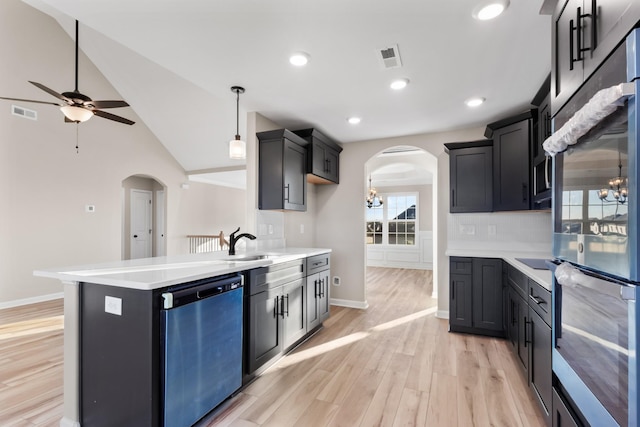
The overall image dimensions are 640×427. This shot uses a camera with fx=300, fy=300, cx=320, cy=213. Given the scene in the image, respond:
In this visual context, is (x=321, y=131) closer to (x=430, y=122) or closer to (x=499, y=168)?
(x=430, y=122)

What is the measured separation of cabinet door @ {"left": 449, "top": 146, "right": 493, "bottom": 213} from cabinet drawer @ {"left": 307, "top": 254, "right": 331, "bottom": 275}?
5.72 ft

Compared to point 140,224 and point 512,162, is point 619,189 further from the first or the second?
point 140,224

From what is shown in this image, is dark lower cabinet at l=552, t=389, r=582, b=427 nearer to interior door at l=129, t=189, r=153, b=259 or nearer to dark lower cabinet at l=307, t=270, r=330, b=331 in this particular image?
dark lower cabinet at l=307, t=270, r=330, b=331

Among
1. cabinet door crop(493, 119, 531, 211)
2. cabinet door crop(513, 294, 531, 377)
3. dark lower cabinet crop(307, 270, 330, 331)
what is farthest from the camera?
dark lower cabinet crop(307, 270, 330, 331)

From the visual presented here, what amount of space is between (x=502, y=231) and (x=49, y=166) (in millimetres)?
6827

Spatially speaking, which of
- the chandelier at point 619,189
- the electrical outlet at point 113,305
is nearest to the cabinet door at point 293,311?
the electrical outlet at point 113,305

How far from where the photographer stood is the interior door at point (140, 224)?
7008mm

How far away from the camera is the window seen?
8.23 metres

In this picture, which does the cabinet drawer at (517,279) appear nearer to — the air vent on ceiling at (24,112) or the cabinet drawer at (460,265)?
the cabinet drawer at (460,265)

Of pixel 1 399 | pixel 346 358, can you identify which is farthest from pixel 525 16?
pixel 1 399

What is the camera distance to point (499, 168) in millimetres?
3439

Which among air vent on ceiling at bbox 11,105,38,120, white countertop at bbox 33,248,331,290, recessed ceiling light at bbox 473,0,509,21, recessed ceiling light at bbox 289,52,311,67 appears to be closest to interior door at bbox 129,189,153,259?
air vent on ceiling at bbox 11,105,38,120

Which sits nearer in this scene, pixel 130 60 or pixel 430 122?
pixel 430 122

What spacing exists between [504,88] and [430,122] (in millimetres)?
1017
